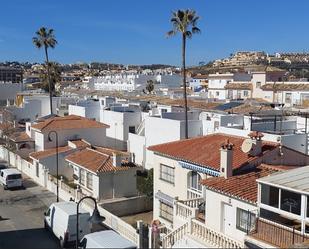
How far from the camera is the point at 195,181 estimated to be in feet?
76.2

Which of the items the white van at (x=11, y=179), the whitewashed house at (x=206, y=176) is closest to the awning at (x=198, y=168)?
the whitewashed house at (x=206, y=176)

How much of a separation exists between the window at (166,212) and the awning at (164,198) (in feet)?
0.87

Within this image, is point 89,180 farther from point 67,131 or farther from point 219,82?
point 219,82

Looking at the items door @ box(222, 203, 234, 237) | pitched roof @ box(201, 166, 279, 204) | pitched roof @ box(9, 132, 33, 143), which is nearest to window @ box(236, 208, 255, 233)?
door @ box(222, 203, 234, 237)

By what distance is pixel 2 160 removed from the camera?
49.1 meters

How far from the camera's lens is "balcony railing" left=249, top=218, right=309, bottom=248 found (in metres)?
14.3

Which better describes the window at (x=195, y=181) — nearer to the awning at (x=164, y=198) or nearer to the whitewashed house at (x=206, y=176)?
the whitewashed house at (x=206, y=176)

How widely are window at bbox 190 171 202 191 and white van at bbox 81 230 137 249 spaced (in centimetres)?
515

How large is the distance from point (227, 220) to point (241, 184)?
5.21ft

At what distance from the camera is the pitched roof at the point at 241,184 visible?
17656 mm

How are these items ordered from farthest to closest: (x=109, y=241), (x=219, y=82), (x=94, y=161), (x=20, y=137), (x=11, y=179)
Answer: (x=219, y=82) < (x=20, y=137) < (x=11, y=179) < (x=94, y=161) < (x=109, y=241)

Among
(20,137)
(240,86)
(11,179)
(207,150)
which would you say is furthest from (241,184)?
(240,86)

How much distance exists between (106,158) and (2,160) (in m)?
20.4

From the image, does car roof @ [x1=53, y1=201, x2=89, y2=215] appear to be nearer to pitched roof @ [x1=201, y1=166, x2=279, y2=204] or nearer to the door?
pitched roof @ [x1=201, y1=166, x2=279, y2=204]
